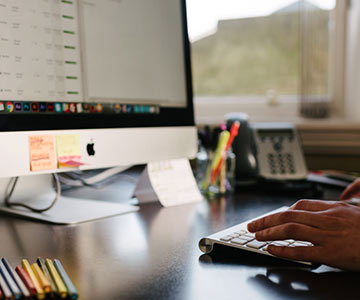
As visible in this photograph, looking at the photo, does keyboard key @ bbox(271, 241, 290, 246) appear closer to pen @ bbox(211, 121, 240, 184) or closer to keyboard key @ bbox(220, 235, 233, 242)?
keyboard key @ bbox(220, 235, 233, 242)

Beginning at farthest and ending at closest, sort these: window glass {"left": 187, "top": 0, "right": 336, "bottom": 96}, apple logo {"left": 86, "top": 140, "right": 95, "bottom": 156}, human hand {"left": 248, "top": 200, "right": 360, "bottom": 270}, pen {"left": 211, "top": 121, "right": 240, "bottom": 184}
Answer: window glass {"left": 187, "top": 0, "right": 336, "bottom": 96}, pen {"left": 211, "top": 121, "right": 240, "bottom": 184}, apple logo {"left": 86, "top": 140, "right": 95, "bottom": 156}, human hand {"left": 248, "top": 200, "right": 360, "bottom": 270}

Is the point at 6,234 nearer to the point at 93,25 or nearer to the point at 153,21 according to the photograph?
the point at 93,25

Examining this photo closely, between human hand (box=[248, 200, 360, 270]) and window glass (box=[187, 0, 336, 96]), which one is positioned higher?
window glass (box=[187, 0, 336, 96])

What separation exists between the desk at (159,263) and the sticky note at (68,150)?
0.11m

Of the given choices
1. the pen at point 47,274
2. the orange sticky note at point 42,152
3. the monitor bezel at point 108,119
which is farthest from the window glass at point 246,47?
the pen at point 47,274

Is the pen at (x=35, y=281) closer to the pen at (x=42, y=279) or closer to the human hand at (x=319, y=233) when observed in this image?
the pen at (x=42, y=279)

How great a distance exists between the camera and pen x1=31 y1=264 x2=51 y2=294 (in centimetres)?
40

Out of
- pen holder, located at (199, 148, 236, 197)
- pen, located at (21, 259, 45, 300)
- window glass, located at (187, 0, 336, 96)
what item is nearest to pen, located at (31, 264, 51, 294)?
pen, located at (21, 259, 45, 300)

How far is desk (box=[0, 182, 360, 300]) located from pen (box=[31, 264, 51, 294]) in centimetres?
5

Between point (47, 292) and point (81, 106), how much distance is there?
42 cm

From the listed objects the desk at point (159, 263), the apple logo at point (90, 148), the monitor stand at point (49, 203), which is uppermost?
the apple logo at point (90, 148)

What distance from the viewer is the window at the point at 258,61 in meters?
1.64

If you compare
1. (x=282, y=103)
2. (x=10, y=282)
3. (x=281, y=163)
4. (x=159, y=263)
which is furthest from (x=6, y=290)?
(x=282, y=103)

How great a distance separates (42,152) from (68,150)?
2.0 inches
